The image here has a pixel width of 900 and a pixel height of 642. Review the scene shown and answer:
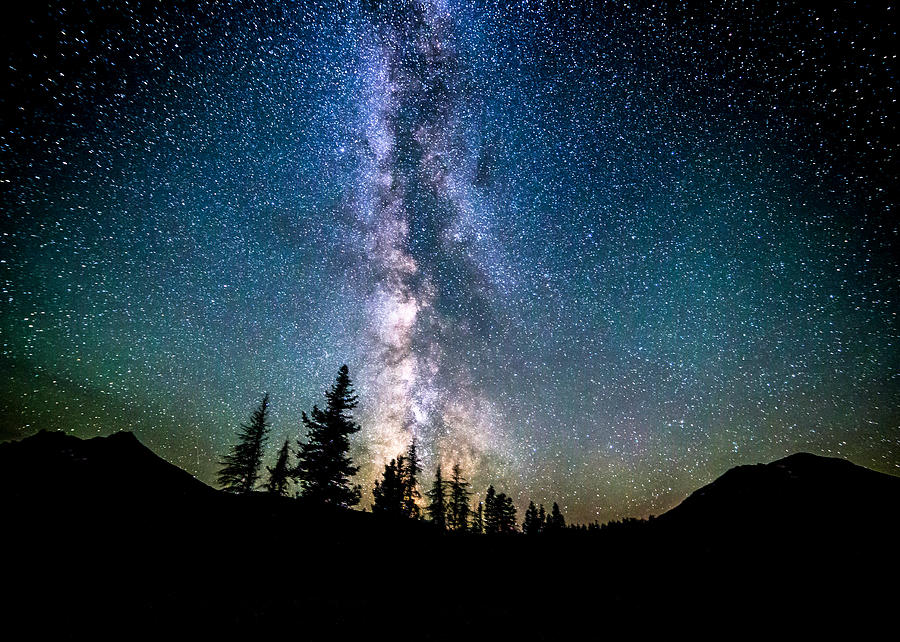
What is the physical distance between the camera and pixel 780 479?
15.6m

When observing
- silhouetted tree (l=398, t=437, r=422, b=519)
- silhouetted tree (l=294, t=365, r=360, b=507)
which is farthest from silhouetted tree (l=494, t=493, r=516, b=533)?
silhouetted tree (l=294, t=365, r=360, b=507)

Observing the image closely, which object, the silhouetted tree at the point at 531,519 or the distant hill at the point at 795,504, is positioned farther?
the silhouetted tree at the point at 531,519

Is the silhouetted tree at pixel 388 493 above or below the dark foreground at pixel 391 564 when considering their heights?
above

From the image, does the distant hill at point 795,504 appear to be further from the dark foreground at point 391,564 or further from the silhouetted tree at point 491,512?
the silhouetted tree at point 491,512

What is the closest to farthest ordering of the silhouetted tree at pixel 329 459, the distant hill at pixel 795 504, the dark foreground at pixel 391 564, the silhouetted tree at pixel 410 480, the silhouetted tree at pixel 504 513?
the dark foreground at pixel 391 564 → the distant hill at pixel 795 504 → the silhouetted tree at pixel 329 459 → the silhouetted tree at pixel 410 480 → the silhouetted tree at pixel 504 513

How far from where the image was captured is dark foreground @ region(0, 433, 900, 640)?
25.0 ft

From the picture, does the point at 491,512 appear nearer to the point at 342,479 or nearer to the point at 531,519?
the point at 531,519

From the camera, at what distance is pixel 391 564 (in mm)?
12484

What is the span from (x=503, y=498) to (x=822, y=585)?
1970 inches

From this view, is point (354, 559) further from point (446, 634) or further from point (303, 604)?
point (446, 634)

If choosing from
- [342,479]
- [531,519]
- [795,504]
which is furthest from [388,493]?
[531,519]

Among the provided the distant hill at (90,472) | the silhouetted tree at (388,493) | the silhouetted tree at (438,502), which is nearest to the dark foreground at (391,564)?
the distant hill at (90,472)

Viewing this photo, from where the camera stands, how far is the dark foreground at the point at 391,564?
25.0 feet

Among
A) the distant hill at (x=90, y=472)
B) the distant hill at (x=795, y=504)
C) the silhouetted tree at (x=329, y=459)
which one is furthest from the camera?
the silhouetted tree at (x=329, y=459)
